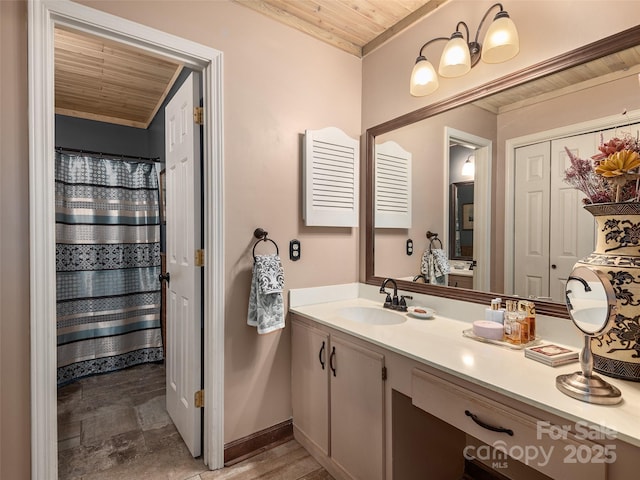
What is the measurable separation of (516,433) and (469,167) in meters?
1.24

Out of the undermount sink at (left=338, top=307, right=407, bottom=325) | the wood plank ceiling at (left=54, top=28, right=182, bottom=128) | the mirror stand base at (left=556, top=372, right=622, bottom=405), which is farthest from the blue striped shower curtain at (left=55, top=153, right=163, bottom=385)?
the mirror stand base at (left=556, top=372, right=622, bottom=405)

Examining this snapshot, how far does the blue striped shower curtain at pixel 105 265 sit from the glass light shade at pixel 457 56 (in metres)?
2.90

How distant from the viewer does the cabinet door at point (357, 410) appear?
4.70 ft

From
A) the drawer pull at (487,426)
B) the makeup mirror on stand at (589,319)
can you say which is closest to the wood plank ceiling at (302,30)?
the makeup mirror on stand at (589,319)

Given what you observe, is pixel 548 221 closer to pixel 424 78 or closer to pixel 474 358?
pixel 474 358

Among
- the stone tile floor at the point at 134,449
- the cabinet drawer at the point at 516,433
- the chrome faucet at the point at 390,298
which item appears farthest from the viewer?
the chrome faucet at the point at 390,298

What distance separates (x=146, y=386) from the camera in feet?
9.15

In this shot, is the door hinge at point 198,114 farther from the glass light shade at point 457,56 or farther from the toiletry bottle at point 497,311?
the toiletry bottle at point 497,311

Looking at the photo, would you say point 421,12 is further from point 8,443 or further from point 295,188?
point 8,443

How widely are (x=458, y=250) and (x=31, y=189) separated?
1986 mm

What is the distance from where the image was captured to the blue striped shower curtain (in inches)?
115

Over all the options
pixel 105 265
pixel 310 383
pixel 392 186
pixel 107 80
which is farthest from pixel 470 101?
pixel 105 265

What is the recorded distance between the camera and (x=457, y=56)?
1638 mm

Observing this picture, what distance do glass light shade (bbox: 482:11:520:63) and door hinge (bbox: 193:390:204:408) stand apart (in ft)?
7.39
